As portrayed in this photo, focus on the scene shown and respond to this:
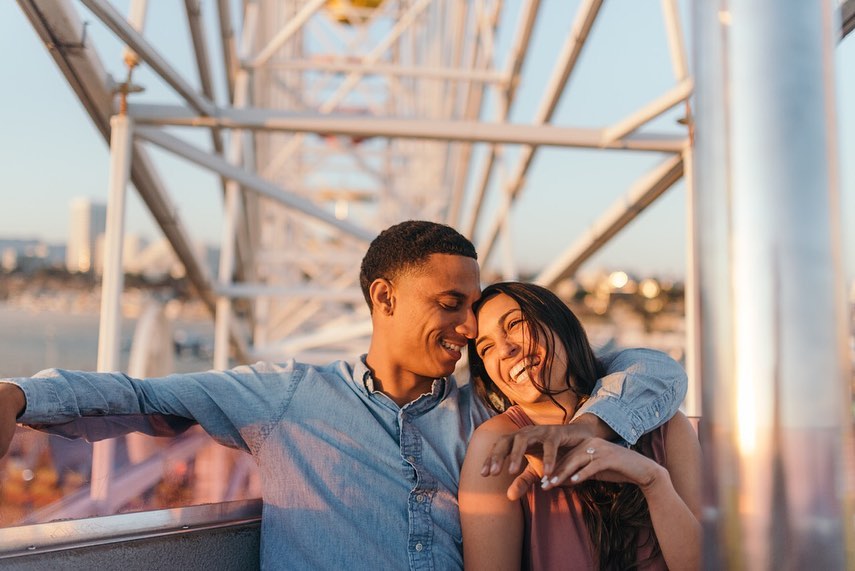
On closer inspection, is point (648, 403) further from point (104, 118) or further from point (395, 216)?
point (395, 216)

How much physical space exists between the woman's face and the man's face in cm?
9

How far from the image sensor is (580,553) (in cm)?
169

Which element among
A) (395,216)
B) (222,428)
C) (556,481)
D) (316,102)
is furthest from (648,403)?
(316,102)

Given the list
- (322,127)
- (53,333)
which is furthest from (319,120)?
(53,333)

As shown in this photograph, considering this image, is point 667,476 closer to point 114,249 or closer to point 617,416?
point 617,416

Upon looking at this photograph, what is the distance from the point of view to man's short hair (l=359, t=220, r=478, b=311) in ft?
6.97

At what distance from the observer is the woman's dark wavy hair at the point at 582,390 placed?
1.67 metres

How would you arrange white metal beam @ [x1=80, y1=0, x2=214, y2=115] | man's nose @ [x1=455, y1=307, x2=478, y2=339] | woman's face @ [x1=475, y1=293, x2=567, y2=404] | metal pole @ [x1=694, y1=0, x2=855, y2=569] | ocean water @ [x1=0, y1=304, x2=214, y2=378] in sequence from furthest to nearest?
1. ocean water @ [x1=0, y1=304, x2=214, y2=378]
2. white metal beam @ [x1=80, y1=0, x2=214, y2=115]
3. man's nose @ [x1=455, y1=307, x2=478, y2=339]
4. woman's face @ [x1=475, y1=293, x2=567, y2=404]
5. metal pole @ [x1=694, y1=0, x2=855, y2=569]

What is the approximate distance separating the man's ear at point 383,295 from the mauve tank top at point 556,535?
53cm

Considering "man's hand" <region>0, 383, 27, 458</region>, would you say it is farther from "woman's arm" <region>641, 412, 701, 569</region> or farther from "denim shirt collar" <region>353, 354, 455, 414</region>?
"woman's arm" <region>641, 412, 701, 569</region>

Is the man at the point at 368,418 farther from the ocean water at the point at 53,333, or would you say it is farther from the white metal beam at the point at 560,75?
the ocean water at the point at 53,333

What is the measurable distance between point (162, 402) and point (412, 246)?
0.69m

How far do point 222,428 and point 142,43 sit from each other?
1991mm

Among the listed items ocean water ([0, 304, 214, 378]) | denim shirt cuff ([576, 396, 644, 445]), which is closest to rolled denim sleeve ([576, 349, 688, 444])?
denim shirt cuff ([576, 396, 644, 445])
